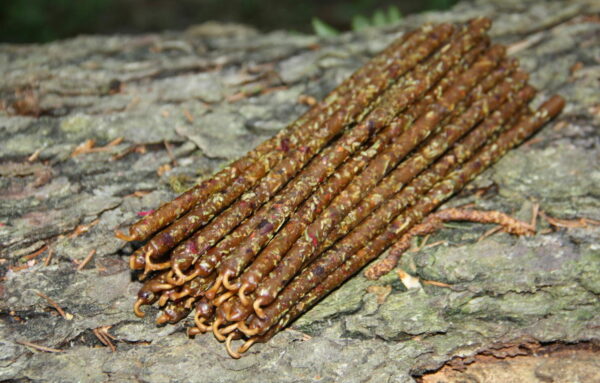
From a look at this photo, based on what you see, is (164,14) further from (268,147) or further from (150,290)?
(150,290)

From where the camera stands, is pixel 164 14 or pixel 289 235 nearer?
pixel 289 235

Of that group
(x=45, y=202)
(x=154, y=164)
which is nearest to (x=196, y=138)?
(x=154, y=164)

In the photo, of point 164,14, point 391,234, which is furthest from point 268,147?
point 164,14

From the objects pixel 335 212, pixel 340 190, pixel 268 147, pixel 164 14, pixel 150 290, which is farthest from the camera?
pixel 164 14

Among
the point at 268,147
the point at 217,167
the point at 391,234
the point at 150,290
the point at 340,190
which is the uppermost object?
the point at 268,147

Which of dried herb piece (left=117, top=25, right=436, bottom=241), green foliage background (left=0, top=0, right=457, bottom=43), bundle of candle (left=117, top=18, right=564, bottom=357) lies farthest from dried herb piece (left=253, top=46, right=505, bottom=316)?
green foliage background (left=0, top=0, right=457, bottom=43)

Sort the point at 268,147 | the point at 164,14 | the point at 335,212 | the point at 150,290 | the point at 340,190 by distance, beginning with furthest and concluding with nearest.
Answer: the point at 164,14
the point at 268,147
the point at 340,190
the point at 335,212
the point at 150,290

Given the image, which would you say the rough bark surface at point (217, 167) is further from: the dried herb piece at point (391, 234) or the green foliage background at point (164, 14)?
the green foliage background at point (164, 14)
